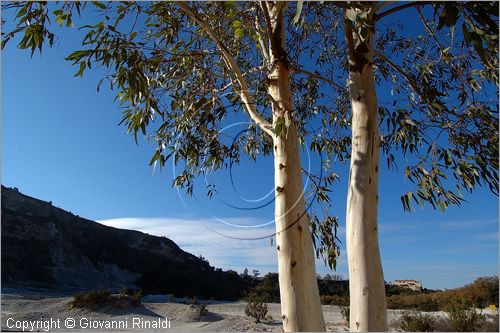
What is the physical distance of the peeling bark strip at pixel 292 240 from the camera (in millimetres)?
2598

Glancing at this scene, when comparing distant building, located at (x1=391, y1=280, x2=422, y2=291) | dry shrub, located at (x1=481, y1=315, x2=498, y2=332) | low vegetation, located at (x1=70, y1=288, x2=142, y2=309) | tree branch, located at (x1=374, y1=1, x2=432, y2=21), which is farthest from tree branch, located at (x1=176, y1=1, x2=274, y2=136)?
distant building, located at (x1=391, y1=280, x2=422, y2=291)

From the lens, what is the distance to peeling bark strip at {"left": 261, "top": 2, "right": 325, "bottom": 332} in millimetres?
2598

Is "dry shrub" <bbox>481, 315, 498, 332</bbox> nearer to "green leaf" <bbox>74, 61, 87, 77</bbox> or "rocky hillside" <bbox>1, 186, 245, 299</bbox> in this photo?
"green leaf" <bbox>74, 61, 87, 77</bbox>

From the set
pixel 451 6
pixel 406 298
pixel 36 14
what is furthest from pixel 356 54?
pixel 406 298

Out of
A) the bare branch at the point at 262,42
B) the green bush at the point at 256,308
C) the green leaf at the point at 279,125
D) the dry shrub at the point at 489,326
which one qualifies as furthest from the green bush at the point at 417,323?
the green leaf at the point at 279,125

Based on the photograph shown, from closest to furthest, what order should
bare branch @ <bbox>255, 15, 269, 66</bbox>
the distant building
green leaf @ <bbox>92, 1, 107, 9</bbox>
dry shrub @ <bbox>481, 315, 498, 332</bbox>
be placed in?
green leaf @ <bbox>92, 1, 107, 9</bbox> → bare branch @ <bbox>255, 15, 269, 66</bbox> → dry shrub @ <bbox>481, 315, 498, 332</bbox> → the distant building

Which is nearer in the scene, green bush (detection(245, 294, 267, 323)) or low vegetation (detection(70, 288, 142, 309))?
green bush (detection(245, 294, 267, 323))

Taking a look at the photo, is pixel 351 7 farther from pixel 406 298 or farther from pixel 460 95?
pixel 406 298

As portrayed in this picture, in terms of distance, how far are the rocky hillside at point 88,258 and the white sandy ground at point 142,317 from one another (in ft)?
24.2

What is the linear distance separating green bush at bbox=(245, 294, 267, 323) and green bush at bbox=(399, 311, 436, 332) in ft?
9.03

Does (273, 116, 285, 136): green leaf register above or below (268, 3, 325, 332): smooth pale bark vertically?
above

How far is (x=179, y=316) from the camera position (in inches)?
419

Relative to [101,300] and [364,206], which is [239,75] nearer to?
[364,206]

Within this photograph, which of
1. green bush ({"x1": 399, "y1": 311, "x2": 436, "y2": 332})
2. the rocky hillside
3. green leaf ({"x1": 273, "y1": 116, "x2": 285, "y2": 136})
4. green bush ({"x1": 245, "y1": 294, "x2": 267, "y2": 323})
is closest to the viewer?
green leaf ({"x1": 273, "y1": 116, "x2": 285, "y2": 136})
